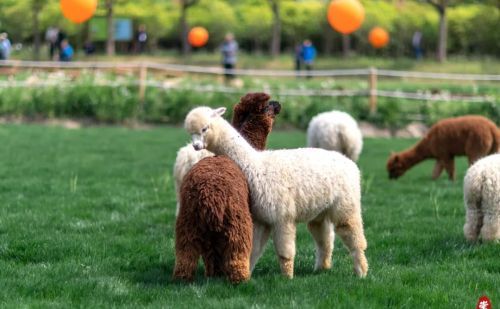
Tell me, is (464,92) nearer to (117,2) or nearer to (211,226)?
(211,226)

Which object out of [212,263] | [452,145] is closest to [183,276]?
[212,263]

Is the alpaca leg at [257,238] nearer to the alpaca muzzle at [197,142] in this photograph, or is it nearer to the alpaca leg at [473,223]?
the alpaca muzzle at [197,142]

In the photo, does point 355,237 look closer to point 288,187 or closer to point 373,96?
point 288,187

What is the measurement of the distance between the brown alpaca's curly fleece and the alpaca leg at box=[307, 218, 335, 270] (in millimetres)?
6013

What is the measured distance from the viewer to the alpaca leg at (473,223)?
23.0 ft

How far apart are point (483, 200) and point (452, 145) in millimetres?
5181

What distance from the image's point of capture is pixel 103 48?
1969 inches

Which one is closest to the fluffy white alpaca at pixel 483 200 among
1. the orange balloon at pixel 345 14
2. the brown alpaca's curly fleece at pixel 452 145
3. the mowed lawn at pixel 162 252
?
the mowed lawn at pixel 162 252

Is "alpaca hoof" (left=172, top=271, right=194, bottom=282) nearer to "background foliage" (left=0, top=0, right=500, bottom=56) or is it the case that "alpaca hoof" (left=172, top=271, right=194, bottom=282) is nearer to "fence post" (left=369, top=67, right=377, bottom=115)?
"fence post" (left=369, top=67, right=377, bottom=115)

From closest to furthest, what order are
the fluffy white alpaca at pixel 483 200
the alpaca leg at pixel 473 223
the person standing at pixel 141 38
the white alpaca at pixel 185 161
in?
1. the fluffy white alpaca at pixel 483 200
2. the alpaca leg at pixel 473 223
3. the white alpaca at pixel 185 161
4. the person standing at pixel 141 38

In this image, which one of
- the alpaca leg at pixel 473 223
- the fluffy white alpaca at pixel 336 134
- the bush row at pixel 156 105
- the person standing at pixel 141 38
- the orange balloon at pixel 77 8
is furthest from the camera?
the person standing at pixel 141 38

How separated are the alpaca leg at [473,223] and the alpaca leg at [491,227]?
119 mm

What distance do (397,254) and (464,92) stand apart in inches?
670

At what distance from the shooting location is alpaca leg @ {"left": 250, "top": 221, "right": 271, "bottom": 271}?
5.76 m
